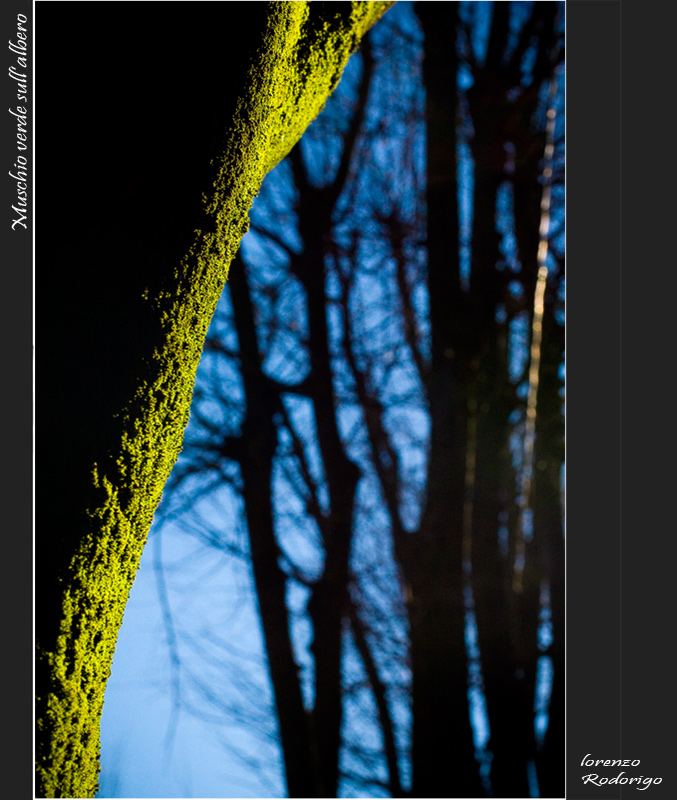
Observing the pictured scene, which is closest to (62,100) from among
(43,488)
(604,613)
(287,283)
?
(43,488)

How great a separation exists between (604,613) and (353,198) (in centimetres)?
224

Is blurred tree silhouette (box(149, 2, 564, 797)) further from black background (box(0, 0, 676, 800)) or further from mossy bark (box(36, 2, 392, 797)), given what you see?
mossy bark (box(36, 2, 392, 797))

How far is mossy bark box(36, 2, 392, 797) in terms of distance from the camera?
1.94ft

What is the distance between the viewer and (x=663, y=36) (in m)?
1.47

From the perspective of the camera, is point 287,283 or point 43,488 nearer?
point 43,488

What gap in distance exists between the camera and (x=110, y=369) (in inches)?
24.4

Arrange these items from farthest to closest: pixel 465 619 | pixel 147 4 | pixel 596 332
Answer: pixel 465 619 → pixel 596 332 → pixel 147 4

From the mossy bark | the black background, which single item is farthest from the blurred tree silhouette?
the mossy bark

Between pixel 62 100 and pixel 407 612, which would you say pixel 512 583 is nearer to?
pixel 407 612

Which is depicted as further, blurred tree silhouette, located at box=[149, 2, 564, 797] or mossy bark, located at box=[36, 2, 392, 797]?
blurred tree silhouette, located at box=[149, 2, 564, 797]

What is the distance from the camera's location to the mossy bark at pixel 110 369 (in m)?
0.59

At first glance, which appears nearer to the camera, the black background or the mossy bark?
the mossy bark

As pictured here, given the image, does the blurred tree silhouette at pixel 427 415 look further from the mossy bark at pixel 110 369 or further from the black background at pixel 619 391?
the mossy bark at pixel 110 369

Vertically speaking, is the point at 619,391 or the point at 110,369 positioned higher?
the point at 619,391
